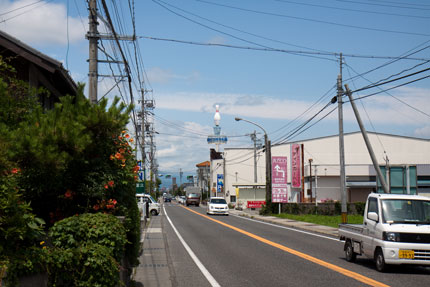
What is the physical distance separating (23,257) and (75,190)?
2.31 m

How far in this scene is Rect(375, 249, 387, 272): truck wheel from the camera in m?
12.3

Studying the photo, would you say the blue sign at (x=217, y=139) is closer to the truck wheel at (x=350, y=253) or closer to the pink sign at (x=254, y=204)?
the pink sign at (x=254, y=204)

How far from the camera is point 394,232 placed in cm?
1222

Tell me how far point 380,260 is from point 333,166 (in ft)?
207

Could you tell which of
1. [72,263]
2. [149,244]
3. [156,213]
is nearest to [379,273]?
[72,263]

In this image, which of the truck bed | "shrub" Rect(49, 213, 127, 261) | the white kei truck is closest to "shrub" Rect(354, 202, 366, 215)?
the truck bed

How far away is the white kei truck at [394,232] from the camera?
12016 mm

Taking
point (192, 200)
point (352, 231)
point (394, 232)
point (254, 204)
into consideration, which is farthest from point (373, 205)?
point (192, 200)

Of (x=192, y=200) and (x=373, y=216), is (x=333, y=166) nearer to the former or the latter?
(x=192, y=200)

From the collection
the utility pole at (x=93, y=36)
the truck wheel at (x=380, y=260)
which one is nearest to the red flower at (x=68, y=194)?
the utility pole at (x=93, y=36)

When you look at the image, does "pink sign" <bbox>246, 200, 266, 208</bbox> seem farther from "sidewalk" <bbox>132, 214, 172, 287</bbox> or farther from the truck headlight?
the truck headlight

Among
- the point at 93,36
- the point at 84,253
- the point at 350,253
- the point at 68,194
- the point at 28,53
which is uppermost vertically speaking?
the point at 93,36

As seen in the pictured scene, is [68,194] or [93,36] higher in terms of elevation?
[93,36]

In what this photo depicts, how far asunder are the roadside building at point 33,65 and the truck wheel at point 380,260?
9174 millimetres
